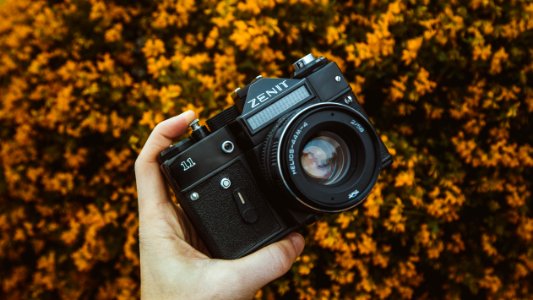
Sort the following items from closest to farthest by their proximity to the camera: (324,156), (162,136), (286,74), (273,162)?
(273,162) → (324,156) → (162,136) → (286,74)

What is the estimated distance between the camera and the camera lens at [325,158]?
1361 millimetres

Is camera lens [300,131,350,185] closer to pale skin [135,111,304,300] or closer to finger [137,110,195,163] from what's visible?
pale skin [135,111,304,300]

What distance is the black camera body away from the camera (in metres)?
1.25

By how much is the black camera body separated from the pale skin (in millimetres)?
63

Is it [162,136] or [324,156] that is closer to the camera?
[324,156]

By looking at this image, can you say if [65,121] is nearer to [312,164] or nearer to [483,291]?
[312,164]

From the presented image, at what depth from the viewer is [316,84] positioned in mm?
1373

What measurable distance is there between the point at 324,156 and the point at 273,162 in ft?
0.81

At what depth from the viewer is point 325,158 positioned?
141 centimetres

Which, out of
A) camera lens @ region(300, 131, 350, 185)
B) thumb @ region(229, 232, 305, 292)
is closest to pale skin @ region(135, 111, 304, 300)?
thumb @ region(229, 232, 305, 292)

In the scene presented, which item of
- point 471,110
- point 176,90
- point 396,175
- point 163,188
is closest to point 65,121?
point 176,90

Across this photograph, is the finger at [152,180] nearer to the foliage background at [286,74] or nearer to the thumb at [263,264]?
the thumb at [263,264]

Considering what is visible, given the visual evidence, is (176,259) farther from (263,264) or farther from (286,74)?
(286,74)

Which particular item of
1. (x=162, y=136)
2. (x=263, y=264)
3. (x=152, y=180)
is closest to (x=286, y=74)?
(x=162, y=136)
